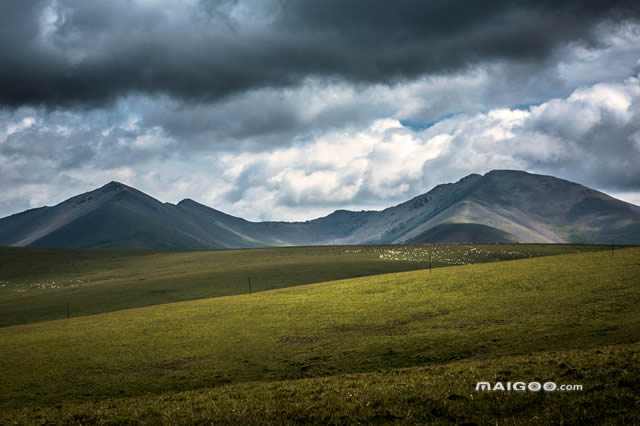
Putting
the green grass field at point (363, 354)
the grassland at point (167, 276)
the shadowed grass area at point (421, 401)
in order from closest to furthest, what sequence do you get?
the shadowed grass area at point (421, 401) < the green grass field at point (363, 354) < the grassland at point (167, 276)

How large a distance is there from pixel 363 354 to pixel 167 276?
117m

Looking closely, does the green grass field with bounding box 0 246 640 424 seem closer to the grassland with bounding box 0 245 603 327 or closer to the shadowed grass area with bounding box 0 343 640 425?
the shadowed grass area with bounding box 0 343 640 425

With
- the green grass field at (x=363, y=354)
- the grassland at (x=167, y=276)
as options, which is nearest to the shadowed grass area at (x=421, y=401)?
the green grass field at (x=363, y=354)

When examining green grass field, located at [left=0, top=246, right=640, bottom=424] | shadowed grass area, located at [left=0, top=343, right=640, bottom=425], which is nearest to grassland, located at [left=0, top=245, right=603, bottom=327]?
green grass field, located at [left=0, top=246, right=640, bottom=424]

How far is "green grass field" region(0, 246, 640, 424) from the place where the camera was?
17.5m

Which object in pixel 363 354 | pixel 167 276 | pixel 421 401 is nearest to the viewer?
pixel 421 401

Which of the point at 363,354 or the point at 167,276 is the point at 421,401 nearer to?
the point at 363,354

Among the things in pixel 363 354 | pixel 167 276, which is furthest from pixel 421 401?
pixel 167 276

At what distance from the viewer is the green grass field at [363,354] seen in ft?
57.3

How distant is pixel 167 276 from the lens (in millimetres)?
140250

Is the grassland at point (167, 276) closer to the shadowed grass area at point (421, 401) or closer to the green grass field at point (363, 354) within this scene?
the green grass field at point (363, 354)

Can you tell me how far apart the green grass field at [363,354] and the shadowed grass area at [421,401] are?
82mm

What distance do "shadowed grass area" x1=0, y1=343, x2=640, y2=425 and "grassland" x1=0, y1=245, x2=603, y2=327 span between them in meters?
78.7

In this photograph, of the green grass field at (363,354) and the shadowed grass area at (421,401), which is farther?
the green grass field at (363,354)
